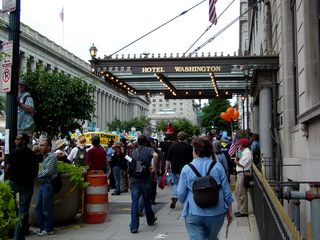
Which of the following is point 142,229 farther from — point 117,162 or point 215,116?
point 215,116

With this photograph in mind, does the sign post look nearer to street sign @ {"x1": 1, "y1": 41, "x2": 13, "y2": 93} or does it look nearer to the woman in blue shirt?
street sign @ {"x1": 1, "y1": 41, "x2": 13, "y2": 93}

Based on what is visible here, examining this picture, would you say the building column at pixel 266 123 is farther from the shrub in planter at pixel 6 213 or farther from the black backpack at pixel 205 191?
the shrub in planter at pixel 6 213

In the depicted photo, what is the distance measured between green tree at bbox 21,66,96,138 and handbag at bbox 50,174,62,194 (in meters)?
18.0

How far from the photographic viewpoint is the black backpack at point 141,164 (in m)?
9.49

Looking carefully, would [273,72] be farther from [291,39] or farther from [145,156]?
[145,156]

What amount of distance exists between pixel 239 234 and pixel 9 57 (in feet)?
17.4

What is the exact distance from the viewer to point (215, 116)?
192ft

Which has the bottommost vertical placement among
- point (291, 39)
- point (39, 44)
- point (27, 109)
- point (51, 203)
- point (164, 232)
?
point (164, 232)

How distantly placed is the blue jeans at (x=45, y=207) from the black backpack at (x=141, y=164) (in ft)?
5.43

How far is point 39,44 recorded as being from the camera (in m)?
78.9

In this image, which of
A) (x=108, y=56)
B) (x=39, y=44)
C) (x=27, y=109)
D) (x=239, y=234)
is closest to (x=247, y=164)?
(x=239, y=234)

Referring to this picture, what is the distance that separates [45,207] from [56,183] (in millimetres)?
570

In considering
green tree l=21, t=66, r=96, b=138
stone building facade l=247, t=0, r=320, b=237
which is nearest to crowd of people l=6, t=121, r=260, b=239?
stone building facade l=247, t=0, r=320, b=237

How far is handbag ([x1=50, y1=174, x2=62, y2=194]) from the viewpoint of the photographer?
9.22 meters
